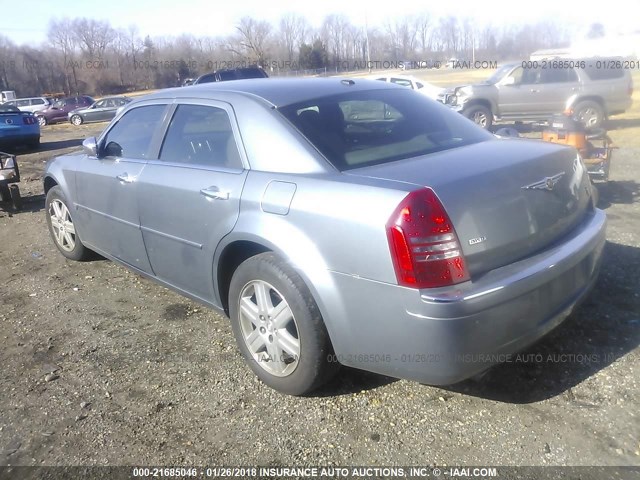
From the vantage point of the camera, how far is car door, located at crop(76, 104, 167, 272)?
13.0 ft

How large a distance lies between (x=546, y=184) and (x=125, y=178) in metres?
2.77

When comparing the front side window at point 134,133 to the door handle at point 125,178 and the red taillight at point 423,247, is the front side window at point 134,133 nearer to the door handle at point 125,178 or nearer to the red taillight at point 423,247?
the door handle at point 125,178

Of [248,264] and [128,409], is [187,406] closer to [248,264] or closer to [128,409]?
[128,409]

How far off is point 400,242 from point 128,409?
1.72 meters

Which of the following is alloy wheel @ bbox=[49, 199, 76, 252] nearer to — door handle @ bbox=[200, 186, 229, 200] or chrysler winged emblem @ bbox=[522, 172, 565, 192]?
door handle @ bbox=[200, 186, 229, 200]

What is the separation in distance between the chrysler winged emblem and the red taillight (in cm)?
58

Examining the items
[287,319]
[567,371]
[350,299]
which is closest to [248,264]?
[287,319]

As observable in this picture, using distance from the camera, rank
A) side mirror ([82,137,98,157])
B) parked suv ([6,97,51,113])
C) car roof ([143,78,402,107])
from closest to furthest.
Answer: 1. car roof ([143,78,402,107])
2. side mirror ([82,137,98,157])
3. parked suv ([6,97,51,113])

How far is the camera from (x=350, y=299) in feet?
8.41

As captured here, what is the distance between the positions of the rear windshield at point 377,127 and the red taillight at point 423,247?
0.57 metres

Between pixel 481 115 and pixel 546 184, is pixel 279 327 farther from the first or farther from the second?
pixel 481 115

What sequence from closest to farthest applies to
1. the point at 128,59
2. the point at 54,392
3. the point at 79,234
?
the point at 54,392 < the point at 79,234 < the point at 128,59

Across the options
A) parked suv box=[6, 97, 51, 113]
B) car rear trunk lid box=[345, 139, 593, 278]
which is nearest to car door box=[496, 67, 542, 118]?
car rear trunk lid box=[345, 139, 593, 278]

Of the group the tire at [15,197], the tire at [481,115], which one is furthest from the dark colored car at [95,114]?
the tire at [15,197]
